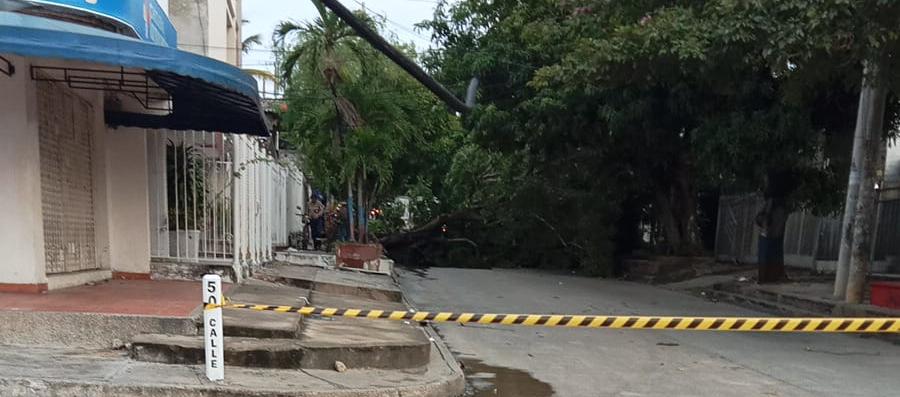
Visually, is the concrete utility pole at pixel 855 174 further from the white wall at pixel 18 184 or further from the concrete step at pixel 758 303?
the white wall at pixel 18 184

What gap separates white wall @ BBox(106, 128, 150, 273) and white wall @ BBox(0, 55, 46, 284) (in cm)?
234

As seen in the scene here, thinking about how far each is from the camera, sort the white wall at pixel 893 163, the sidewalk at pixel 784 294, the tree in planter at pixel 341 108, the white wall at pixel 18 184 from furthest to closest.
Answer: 1. the white wall at pixel 893 163
2. the tree in planter at pixel 341 108
3. the sidewalk at pixel 784 294
4. the white wall at pixel 18 184

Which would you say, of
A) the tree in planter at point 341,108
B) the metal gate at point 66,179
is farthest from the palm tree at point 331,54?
the metal gate at point 66,179

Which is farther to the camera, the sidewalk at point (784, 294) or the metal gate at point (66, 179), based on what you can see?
the sidewalk at point (784, 294)

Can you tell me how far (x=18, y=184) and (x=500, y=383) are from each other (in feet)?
16.9

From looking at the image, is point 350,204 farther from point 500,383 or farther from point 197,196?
point 500,383

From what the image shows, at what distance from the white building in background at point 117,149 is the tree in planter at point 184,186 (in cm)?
2

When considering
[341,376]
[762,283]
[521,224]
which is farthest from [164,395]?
A: [521,224]

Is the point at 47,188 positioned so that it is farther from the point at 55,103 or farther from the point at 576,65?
the point at 576,65

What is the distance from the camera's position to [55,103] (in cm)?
832

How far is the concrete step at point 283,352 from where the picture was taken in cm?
599

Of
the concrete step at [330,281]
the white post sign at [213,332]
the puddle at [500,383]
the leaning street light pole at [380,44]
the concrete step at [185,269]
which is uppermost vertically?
the leaning street light pole at [380,44]

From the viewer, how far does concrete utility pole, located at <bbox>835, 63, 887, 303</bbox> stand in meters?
11.9

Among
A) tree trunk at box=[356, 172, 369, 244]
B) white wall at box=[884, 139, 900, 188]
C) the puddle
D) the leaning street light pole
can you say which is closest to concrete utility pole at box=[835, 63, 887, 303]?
the puddle
